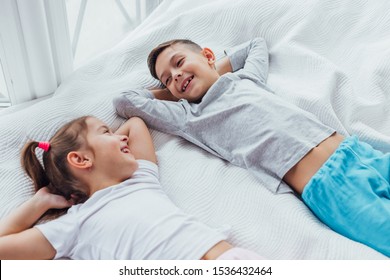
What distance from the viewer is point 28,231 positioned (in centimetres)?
93

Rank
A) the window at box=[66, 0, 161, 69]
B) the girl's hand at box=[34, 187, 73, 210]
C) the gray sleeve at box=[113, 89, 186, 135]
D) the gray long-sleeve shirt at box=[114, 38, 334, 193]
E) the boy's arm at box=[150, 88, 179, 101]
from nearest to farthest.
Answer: the girl's hand at box=[34, 187, 73, 210], the gray long-sleeve shirt at box=[114, 38, 334, 193], the gray sleeve at box=[113, 89, 186, 135], the boy's arm at box=[150, 88, 179, 101], the window at box=[66, 0, 161, 69]

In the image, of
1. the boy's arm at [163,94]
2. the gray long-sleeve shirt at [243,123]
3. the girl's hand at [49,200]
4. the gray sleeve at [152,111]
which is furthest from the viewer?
the boy's arm at [163,94]

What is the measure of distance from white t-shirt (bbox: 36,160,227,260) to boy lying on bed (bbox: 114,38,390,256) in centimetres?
25

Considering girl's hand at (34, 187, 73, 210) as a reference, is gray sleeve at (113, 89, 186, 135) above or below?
above

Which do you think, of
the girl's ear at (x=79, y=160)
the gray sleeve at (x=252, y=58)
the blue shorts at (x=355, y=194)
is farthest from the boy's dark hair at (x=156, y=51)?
the blue shorts at (x=355, y=194)

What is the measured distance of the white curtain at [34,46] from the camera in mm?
1238

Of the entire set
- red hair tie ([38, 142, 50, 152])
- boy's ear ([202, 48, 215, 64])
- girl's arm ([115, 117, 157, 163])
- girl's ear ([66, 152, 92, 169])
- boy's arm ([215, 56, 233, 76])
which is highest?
boy's ear ([202, 48, 215, 64])

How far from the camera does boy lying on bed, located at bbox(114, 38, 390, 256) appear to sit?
1.02 meters

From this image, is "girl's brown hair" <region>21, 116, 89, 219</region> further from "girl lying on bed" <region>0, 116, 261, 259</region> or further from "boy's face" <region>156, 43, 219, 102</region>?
"boy's face" <region>156, 43, 219, 102</region>

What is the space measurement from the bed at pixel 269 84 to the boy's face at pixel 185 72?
8 cm

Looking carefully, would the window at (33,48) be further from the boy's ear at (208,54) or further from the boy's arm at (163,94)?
the boy's ear at (208,54)

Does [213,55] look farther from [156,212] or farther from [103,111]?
[156,212]

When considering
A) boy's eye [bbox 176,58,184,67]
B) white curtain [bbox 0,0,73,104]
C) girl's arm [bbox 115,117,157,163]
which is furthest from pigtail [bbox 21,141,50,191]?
boy's eye [bbox 176,58,184,67]
